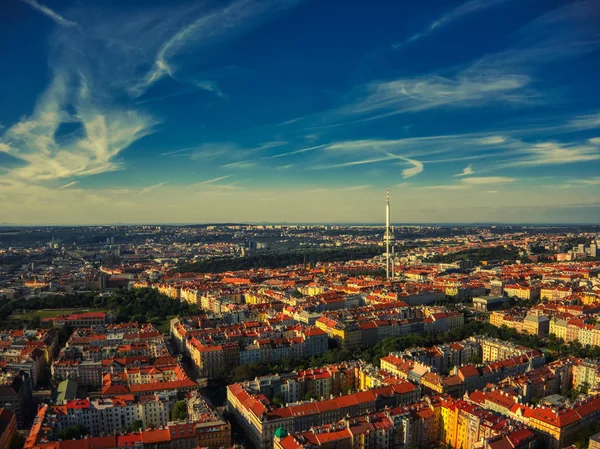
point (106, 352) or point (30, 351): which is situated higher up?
point (30, 351)

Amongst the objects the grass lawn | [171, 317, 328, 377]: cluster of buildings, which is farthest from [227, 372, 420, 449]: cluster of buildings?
the grass lawn

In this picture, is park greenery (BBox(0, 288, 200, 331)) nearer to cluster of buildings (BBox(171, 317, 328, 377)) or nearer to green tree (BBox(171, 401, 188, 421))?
cluster of buildings (BBox(171, 317, 328, 377))

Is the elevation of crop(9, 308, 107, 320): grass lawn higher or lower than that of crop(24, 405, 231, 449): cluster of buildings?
lower

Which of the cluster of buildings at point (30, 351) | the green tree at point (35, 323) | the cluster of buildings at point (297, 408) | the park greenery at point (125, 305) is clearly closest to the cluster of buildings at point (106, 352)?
the cluster of buildings at point (30, 351)

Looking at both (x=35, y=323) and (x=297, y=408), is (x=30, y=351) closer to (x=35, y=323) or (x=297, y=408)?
(x=35, y=323)

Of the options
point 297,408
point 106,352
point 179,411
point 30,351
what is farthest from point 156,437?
point 30,351

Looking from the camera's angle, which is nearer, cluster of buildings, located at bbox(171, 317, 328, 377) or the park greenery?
cluster of buildings, located at bbox(171, 317, 328, 377)

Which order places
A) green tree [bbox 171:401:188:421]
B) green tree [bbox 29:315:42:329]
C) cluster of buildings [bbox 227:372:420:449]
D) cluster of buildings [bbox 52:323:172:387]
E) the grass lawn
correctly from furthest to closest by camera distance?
the grass lawn, green tree [bbox 29:315:42:329], cluster of buildings [bbox 52:323:172:387], green tree [bbox 171:401:188:421], cluster of buildings [bbox 227:372:420:449]

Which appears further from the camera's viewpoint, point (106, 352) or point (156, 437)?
point (106, 352)

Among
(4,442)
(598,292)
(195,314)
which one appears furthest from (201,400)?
(598,292)
